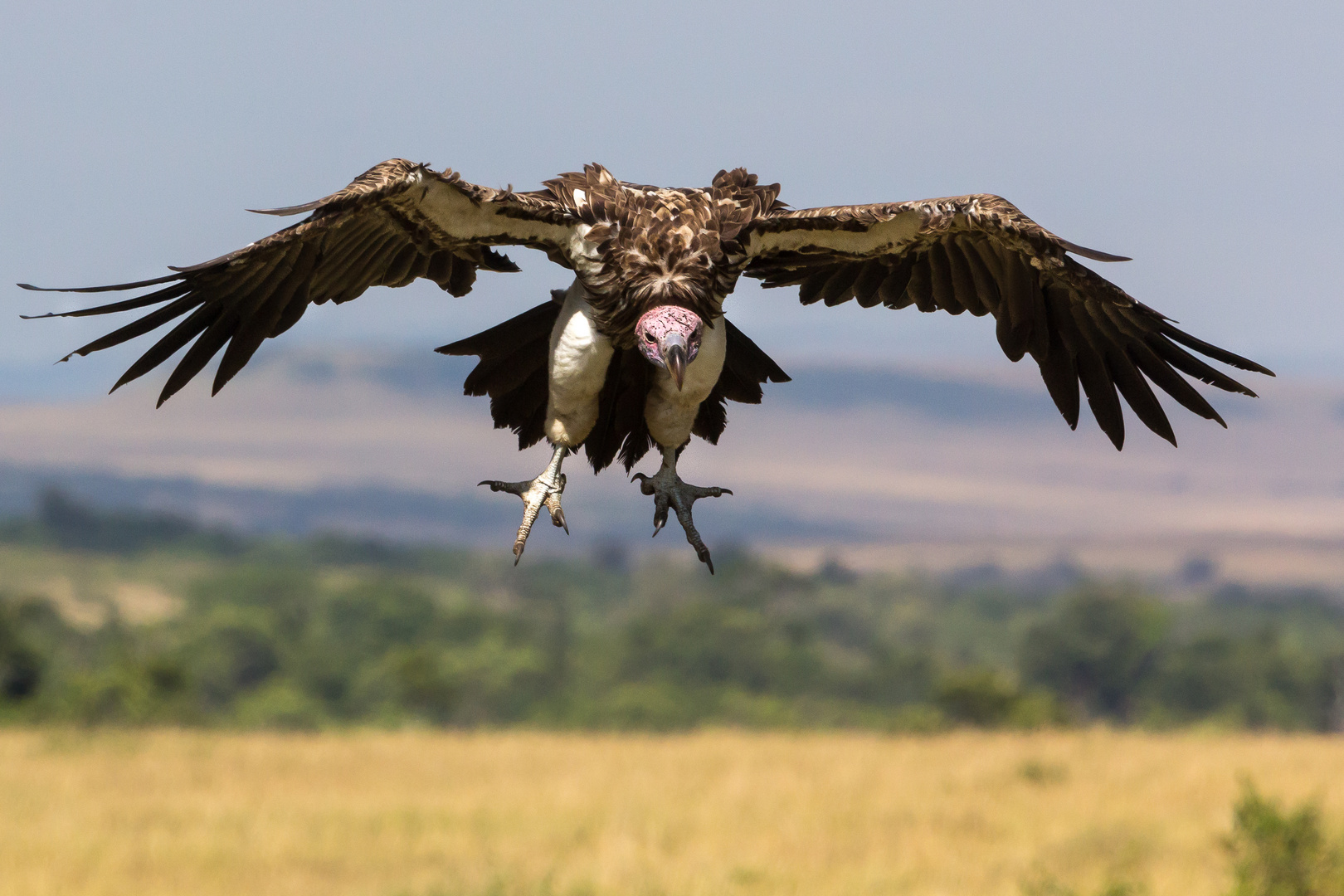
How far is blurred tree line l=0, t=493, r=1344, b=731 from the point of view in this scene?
252 feet

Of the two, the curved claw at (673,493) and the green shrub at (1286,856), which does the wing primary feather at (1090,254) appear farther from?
the green shrub at (1286,856)

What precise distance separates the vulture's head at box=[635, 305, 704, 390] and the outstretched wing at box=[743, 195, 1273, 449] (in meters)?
0.79

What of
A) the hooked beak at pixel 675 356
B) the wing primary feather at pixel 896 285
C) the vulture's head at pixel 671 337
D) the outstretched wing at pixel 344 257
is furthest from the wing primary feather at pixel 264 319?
the wing primary feather at pixel 896 285

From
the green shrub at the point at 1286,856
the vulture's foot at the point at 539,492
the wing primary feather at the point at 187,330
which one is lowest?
the green shrub at the point at 1286,856

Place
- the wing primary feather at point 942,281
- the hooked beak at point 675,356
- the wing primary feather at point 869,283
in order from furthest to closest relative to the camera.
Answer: the wing primary feather at point 869,283 → the wing primary feather at point 942,281 → the hooked beak at point 675,356

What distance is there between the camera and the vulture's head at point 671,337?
280 inches

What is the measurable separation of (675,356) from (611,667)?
118 m

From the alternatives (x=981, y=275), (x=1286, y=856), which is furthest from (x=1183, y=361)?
(x=1286, y=856)

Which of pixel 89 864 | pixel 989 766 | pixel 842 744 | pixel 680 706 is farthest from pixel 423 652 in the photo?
pixel 89 864

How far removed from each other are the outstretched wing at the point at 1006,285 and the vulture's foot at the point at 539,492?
54.0 inches

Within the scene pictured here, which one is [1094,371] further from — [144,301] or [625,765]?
[625,765]

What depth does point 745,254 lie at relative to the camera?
7.93 m

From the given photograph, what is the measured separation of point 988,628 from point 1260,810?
552 feet

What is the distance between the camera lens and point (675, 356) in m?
7.11
